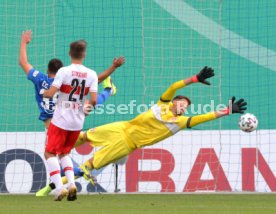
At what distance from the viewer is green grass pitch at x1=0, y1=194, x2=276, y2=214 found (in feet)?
33.9

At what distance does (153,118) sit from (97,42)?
2671mm

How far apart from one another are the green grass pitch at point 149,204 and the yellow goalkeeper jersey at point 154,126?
3.09 feet

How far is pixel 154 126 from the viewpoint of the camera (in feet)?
46.5

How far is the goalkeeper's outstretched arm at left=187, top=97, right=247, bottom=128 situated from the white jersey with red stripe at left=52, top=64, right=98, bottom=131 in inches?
108

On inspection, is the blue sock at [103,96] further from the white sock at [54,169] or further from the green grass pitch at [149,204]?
the white sock at [54,169]

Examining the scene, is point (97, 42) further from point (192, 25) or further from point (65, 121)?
point (65, 121)

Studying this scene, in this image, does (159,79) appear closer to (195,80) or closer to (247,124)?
(247,124)

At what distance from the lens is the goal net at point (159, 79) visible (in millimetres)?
15469

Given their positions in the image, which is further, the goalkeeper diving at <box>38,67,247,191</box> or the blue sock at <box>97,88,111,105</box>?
the goalkeeper diving at <box>38,67,247,191</box>

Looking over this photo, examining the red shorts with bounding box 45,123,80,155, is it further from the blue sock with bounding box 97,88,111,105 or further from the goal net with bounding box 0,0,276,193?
the goal net with bounding box 0,0,276,193

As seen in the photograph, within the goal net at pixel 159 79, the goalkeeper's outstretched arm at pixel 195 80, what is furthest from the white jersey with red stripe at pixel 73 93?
the goal net at pixel 159 79

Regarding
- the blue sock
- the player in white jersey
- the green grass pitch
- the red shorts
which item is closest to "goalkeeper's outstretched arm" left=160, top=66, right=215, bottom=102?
the blue sock

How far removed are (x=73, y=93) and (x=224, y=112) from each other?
3181mm

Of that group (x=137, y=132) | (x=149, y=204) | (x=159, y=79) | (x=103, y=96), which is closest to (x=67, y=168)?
(x=149, y=204)
